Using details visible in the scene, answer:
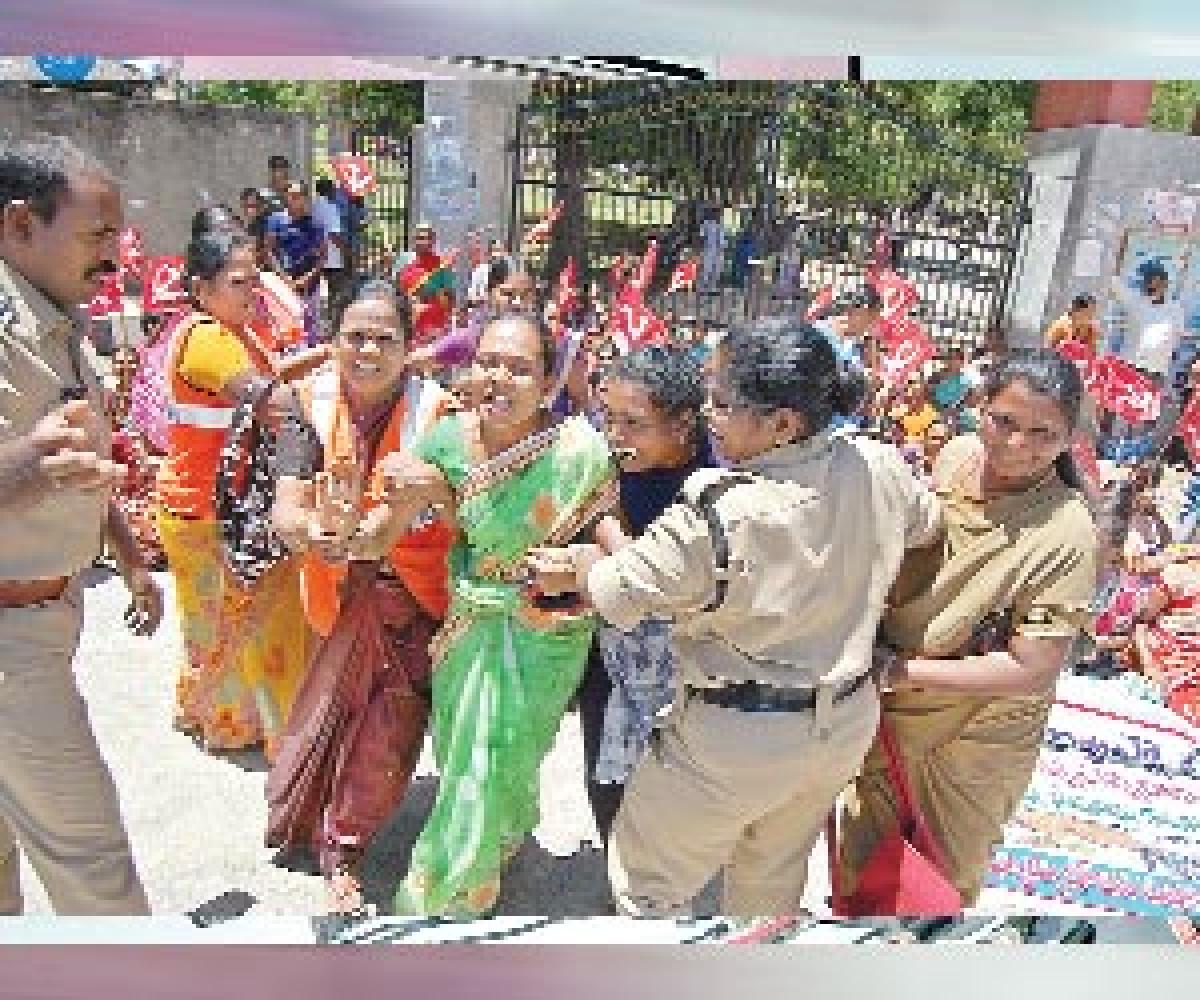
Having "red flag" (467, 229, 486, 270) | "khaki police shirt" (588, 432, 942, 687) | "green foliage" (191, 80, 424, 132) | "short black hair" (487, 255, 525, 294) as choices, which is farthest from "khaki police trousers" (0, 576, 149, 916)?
"green foliage" (191, 80, 424, 132)

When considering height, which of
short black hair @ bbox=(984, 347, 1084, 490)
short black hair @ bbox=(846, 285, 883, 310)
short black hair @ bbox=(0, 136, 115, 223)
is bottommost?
short black hair @ bbox=(846, 285, 883, 310)

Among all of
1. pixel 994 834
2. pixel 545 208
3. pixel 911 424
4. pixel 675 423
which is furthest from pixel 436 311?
pixel 994 834

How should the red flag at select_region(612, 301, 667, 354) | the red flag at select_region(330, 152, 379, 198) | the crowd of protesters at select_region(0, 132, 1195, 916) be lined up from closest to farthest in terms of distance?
the crowd of protesters at select_region(0, 132, 1195, 916)
the red flag at select_region(612, 301, 667, 354)
the red flag at select_region(330, 152, 379, 198)

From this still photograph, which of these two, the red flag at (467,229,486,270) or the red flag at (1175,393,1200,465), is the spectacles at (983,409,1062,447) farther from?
the red flag at (467,229,486,270)

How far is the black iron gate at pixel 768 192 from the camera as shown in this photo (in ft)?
39.1

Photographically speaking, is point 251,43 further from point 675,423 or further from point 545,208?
point 545,208

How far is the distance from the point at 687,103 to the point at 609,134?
85 cm

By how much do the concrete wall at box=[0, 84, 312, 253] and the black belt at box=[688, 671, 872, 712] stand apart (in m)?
11.0

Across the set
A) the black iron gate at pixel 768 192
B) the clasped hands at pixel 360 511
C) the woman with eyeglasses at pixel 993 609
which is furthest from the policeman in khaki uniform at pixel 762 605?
the black iron gate at pixel 768 192

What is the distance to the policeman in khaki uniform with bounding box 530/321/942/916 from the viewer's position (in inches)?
80.6

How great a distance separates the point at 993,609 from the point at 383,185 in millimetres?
11219

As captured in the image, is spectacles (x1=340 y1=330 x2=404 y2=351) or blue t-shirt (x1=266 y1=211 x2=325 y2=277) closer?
spectacles (x1=340 y1=330 x2=404 y2=351)

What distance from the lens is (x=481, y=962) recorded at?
0.93 meters

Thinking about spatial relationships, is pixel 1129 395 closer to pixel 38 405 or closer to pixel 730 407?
pixel 730 407
